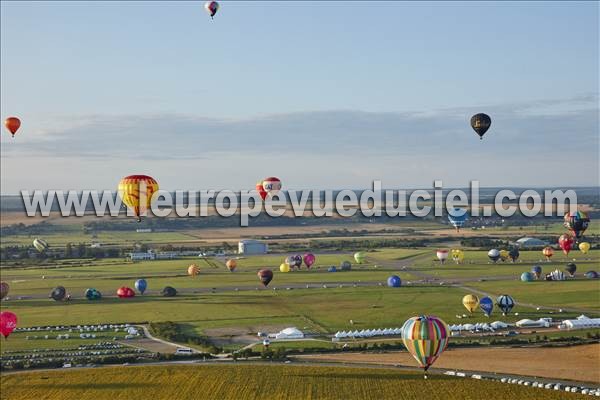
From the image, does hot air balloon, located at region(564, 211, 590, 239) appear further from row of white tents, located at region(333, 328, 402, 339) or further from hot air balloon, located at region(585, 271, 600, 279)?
row of white tents, located at region(333, 328, 402, 339)

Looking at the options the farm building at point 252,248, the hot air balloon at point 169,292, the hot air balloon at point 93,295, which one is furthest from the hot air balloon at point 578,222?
the farm building at point 252,248

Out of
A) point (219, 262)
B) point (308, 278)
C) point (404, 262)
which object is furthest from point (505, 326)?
point (219, 262)

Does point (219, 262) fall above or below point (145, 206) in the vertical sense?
below

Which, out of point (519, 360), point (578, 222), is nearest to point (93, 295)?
point (519, 360)

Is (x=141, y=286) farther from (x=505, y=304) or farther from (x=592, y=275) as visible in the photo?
(x=592, y=275)

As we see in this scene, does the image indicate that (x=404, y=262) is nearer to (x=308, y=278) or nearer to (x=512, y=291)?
(x=308, y=278)

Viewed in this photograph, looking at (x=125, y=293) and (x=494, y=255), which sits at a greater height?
(x=494, y=255)
